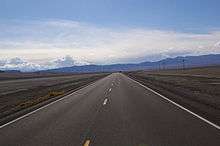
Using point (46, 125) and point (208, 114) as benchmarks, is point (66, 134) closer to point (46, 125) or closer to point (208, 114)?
point (46, 125)

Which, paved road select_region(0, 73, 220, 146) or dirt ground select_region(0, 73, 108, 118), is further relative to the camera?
dirt ground select_region(0, 73, 108, 118)

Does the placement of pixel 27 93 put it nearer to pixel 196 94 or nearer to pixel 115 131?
pixel 196 94

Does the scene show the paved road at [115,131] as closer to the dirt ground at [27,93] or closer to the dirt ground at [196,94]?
the dirt ground at [196,94]

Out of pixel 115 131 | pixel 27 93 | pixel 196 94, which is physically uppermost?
pixel 115 131

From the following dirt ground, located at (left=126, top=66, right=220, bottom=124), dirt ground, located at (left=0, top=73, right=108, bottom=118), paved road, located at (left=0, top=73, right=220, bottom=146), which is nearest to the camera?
paved road, located at (left=0, top=73, right=220, bottom=146)

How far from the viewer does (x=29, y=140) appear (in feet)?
28.8

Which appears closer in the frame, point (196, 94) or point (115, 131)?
point (115, 131)

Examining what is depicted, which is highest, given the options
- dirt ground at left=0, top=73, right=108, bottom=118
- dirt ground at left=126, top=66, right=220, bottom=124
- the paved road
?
the paved road

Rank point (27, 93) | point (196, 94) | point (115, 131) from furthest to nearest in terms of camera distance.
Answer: point (27, 93)
point (196, 94)
point (115, 131)

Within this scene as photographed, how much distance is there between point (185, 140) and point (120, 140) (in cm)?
160

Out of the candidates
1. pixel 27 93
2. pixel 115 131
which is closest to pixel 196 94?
pixel 115 131

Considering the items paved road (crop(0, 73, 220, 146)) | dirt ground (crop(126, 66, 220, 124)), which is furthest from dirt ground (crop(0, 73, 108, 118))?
dirt ground (crop(126, 66, 220, 124))

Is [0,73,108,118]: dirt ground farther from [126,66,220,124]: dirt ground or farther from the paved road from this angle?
[126,66,220,124]: dirt ground

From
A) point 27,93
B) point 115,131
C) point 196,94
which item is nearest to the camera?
point 115,131
